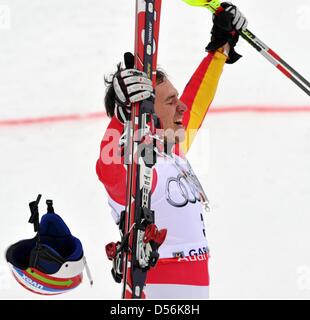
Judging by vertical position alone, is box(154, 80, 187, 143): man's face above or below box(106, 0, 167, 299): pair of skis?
above

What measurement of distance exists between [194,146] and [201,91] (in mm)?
910

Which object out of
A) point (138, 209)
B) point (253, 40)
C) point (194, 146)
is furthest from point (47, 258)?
point (194, 146)

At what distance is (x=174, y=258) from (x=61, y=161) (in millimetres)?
1360

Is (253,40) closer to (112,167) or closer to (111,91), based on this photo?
(111,91)

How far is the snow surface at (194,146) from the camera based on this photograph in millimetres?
3270

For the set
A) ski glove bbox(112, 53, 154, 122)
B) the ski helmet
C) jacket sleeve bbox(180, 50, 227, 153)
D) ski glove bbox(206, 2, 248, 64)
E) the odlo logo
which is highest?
ski glove bbox(206, 2, 248, 64)

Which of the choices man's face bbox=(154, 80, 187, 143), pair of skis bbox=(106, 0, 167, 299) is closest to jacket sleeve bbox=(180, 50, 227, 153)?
man's face bbox=(154, 80, 187, 143)

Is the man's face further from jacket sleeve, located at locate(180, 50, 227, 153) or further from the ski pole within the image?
the ski pole

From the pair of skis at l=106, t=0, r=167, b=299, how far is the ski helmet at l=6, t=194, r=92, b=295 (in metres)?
0.16

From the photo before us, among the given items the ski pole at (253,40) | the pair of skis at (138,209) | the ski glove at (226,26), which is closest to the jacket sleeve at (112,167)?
the pair of skis at (138,209)

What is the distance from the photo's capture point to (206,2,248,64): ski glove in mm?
2871

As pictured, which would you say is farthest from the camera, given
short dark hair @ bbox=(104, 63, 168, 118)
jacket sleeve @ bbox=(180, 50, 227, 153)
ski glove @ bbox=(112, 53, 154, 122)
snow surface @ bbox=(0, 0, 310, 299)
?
snow surface @ bbox=(0, 0, 310, 299)

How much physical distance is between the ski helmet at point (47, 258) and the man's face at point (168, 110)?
0.51 metres

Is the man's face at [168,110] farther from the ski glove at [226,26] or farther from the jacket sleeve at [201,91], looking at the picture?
the ski glove at [226,26]
